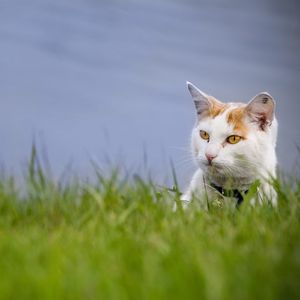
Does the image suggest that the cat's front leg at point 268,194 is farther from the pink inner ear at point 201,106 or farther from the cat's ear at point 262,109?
the pink inner ear at point 201,106

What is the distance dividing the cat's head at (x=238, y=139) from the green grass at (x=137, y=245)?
32 centimetres

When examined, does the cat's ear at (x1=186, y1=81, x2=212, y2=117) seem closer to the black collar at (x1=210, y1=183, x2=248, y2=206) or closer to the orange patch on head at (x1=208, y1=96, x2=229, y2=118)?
the orange patch on head at (x1=208, y1=96, x2=229, y2=118)

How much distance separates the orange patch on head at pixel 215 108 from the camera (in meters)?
3.04

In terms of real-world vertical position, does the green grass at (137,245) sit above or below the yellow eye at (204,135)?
below

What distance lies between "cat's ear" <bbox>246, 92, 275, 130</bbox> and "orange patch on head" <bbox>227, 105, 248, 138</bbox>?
0.12 ft

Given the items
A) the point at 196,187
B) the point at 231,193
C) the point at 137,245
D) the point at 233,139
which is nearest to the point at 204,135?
the point at 233,139

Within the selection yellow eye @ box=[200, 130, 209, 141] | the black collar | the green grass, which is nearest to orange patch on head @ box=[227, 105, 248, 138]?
yellow eye @ box=[200, 130, 209, 141]

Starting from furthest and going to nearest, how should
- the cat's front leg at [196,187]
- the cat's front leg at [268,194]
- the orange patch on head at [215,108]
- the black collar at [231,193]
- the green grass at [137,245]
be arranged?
the orange patch on head at [215,108], the cat's front leg at [196,187], the black collar at [231,193], the cat's front leg at [268,194], the green grass at [137,245]

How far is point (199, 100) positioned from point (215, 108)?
0.09m

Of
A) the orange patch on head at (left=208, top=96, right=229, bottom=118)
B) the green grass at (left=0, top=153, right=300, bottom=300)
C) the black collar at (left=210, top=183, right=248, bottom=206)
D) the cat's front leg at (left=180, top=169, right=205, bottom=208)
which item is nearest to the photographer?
the green grass at (left=0, top=153, right=300, bottom=300)

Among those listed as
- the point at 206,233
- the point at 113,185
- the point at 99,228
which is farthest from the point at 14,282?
the point at 113,185

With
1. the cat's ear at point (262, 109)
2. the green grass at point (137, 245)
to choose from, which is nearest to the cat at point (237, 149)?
the cat's ear at point (262, 109)

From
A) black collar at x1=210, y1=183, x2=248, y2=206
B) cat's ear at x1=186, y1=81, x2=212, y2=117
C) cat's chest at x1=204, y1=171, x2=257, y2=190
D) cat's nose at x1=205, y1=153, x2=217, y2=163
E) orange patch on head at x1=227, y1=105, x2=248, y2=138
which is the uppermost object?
cat's ear at x1=186, y1=81, x2=212, y2=117

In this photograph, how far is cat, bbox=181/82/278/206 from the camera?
2.87 metres
